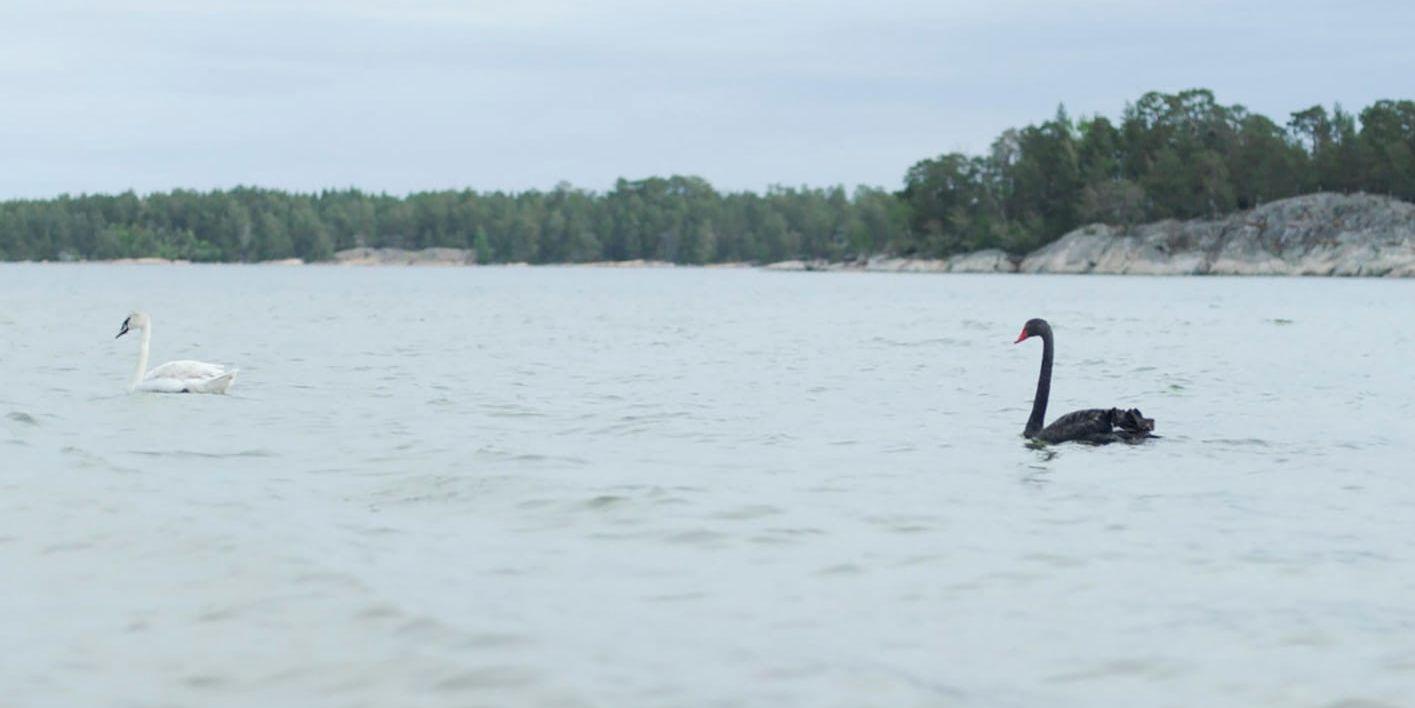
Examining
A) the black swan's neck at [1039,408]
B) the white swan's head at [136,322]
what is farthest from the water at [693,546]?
the white swan's head at [136,322]

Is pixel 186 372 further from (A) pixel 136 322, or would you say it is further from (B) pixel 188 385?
(A) pixel 136 322

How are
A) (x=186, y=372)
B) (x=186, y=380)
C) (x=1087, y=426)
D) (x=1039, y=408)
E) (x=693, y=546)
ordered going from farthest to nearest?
(x=186, y=372), (x=186, y=380), (x=1039, y=408), (x=1087, y=426), (x=693, y=546)

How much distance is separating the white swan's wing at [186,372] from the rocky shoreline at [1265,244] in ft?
428

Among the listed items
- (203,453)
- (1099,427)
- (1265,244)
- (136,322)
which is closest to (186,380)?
(136,322)

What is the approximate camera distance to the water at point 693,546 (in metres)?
7.78

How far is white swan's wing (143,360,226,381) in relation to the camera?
21.5m

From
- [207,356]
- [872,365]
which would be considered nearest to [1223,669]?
[872,365]

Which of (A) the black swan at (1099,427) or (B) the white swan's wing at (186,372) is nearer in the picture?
(A) the black swan at (1099,427)

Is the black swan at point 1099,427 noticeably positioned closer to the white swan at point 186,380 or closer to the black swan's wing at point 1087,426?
the black swan's wing at point 1087,426

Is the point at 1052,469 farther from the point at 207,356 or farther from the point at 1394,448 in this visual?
the point at 207,356

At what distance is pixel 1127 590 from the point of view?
9664 mm

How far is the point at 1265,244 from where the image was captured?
148 meters

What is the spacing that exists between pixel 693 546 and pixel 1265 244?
146 meters

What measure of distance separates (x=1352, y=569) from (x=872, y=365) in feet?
65.4
